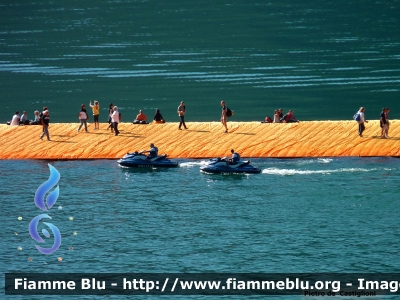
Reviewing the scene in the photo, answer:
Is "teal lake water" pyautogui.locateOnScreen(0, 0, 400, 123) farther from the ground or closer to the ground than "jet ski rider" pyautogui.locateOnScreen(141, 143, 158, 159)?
farther from the ground

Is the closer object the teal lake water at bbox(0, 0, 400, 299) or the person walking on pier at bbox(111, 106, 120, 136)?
the teal lake water at bbox(0, 0, 400, 299)

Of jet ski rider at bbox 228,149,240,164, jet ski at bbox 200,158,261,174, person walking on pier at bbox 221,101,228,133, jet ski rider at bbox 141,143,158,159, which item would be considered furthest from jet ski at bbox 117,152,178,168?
person walking on pier at bbox 221,101,228,133

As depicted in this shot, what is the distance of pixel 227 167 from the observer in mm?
74188

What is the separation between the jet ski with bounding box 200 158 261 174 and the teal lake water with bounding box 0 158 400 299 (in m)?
0.56

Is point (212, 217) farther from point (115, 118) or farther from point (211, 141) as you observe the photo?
point (115, 118)

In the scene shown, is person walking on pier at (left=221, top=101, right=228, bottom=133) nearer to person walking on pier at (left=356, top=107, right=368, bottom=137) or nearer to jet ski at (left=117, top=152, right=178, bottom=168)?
Answer: jet ski at (left=117, top=152, right=178, bottom=168)

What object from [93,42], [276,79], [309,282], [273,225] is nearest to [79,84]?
[276,79]

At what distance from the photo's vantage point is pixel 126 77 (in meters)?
145

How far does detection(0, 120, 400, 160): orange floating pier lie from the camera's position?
263 ft

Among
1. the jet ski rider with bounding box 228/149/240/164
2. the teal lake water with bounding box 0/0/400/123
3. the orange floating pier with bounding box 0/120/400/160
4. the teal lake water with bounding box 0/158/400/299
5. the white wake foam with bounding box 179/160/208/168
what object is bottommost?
the teal lake water with bounding box 0/158/400/299

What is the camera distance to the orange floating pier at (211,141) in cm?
8006

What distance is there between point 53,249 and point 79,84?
86052 mm

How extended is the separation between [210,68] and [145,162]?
77135 millimetres

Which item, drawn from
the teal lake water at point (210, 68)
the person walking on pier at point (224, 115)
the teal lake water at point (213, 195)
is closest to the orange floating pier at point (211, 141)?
the person walking on pier at point (224, 115)
